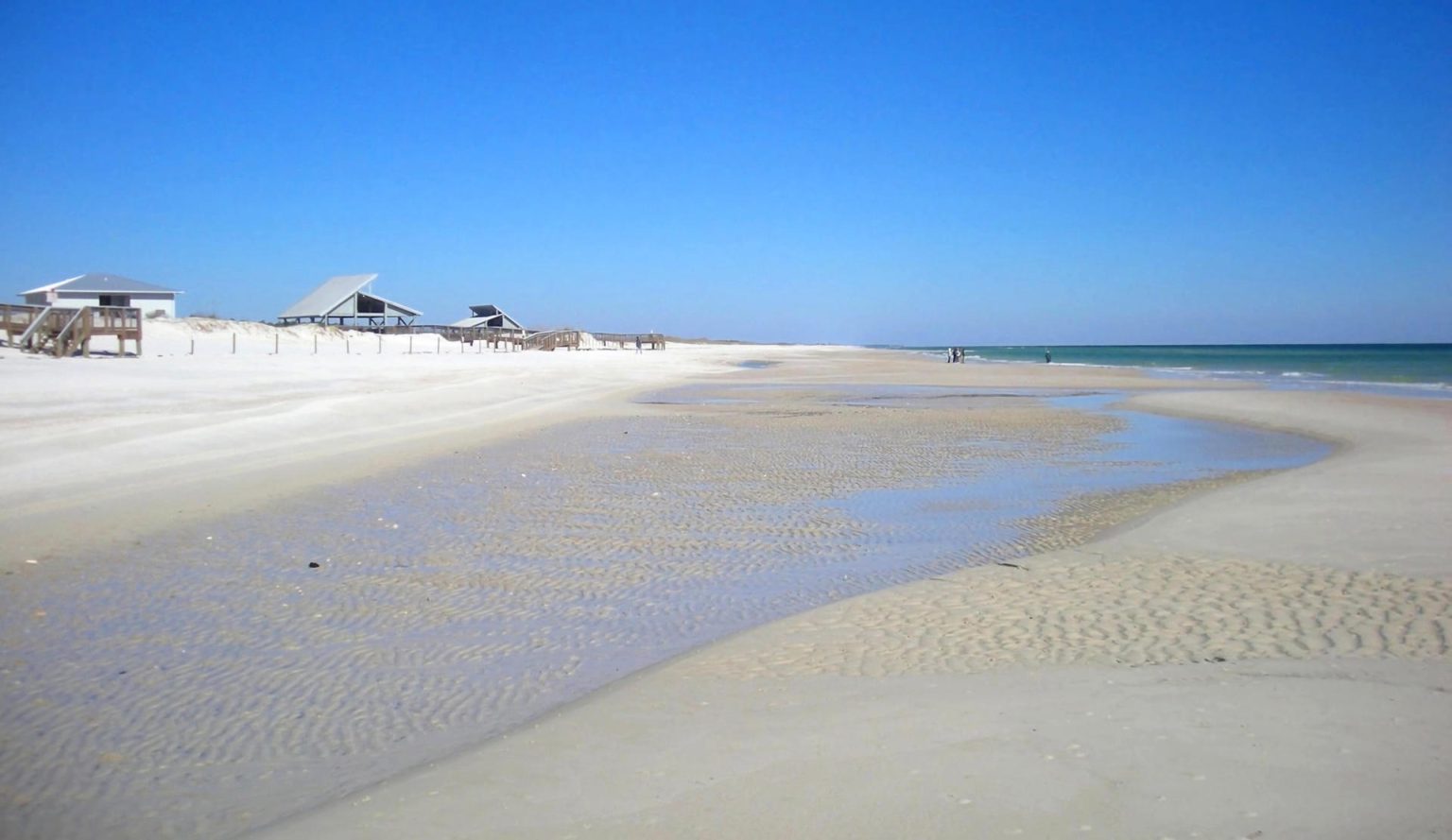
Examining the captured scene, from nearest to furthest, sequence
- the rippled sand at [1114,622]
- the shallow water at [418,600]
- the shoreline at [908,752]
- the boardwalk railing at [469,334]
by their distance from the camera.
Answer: the shoreline at [908,752] → the shallow water at [418,600] → the rippled sand at [1114,622] → the boardwalk railing at [469,334]

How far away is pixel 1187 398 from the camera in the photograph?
98.5 ft

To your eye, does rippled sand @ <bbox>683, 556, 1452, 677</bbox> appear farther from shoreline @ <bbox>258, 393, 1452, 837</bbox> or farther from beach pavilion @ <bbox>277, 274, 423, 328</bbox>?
beach pavilion @ <bbox>277, 274, 423, 328</bbox>

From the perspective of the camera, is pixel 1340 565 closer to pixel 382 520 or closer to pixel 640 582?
pixel 640 582

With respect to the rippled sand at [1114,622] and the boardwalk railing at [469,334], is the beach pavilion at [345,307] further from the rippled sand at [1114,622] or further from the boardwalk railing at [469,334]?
the rippled sand at [1114,622]

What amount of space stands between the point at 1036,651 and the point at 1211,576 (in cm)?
258

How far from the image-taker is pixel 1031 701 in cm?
477

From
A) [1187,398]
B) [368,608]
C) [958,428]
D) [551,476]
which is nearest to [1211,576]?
[368,608]

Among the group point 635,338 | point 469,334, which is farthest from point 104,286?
point 635,338

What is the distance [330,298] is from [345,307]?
2.31m

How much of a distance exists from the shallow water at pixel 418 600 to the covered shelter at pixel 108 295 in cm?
5054

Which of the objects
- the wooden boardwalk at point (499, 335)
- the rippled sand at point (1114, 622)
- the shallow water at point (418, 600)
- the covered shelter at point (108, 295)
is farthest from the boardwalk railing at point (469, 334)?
the rippled sand at point (1114, 622)

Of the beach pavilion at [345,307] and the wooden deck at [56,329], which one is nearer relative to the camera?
the wooden deck at [56,329]

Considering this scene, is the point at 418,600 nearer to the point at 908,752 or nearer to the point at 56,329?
the point at 908,752

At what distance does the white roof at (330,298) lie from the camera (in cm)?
6912
